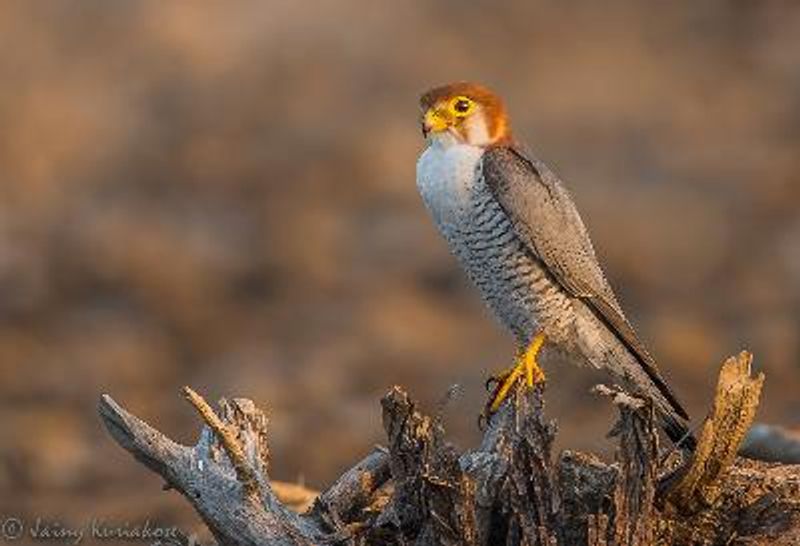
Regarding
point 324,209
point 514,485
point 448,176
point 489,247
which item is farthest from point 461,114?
point 324,209

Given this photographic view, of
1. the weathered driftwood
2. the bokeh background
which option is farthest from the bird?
the bokeh background

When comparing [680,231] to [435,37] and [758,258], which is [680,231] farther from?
[435,37]

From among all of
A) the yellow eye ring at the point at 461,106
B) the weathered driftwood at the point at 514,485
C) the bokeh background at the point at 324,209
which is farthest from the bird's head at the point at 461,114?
the bokeh background at the point at 324,209

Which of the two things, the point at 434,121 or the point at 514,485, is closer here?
the point at 514,485

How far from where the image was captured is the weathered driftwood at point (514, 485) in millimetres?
5426

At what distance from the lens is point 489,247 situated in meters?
6.81

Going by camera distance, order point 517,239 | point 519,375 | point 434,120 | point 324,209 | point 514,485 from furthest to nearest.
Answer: point 324,209 → point 517,239 → point 434,120 → point 519,375 → point 514,485

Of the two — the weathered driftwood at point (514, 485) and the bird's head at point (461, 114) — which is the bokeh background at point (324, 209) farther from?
the weathered driftwood at point (514, 485)

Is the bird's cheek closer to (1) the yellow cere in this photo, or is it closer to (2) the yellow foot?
(1) the yellow cere

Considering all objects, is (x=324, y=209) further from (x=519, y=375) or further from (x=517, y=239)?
(x=519, y=375)

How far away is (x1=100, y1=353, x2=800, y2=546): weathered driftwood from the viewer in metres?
5.43

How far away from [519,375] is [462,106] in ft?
3.11

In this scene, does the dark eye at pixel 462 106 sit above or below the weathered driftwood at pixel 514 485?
above

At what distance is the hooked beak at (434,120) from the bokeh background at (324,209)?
10.9ft
